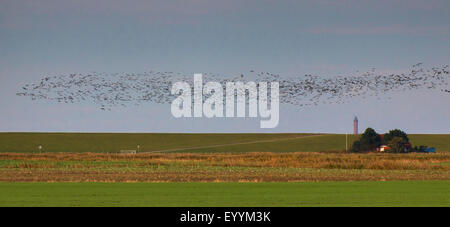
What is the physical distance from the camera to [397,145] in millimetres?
122062

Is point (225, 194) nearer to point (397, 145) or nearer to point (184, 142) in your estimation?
point (397, 145)

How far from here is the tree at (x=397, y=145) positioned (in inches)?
4795

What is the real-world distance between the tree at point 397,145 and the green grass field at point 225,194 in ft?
259

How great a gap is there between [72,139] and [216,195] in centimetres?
15355

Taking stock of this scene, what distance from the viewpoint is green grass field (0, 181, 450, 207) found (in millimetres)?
31719

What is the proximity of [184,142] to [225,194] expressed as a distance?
14577cm

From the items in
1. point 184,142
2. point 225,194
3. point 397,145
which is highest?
point 184,142

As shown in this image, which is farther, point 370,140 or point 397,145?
point 370,140

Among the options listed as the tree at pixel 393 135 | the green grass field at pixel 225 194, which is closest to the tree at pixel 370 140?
the tree at pixel 393 135

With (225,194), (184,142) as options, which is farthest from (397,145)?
(225,194)

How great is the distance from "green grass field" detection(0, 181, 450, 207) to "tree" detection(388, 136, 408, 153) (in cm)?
7889

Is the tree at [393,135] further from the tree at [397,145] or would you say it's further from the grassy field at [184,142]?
the grassy field at [184,142]
